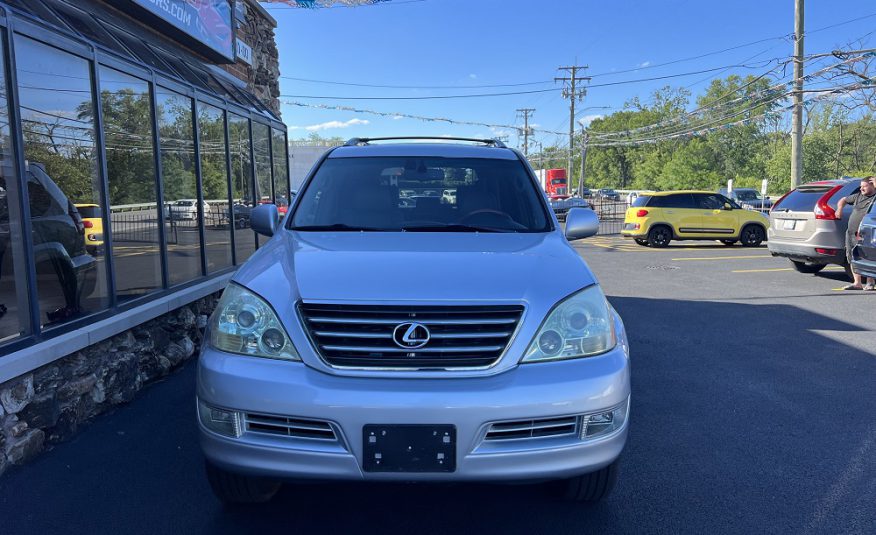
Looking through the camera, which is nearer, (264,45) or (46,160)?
(46,160)

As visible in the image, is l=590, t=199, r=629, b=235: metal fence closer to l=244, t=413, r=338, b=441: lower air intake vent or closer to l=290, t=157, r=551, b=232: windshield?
l=290, t=157, r=551, b=232: windshield

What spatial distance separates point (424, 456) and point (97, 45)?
426 centimetres

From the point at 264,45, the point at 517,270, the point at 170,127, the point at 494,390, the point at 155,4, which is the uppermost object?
the point at 264,45

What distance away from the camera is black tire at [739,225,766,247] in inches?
695

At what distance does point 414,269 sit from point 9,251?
9.79 feet

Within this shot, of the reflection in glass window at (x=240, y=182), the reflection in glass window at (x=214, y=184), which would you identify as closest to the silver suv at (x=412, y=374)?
the reflection in glass window at (x=214, y=184)

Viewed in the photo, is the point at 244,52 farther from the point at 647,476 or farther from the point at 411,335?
the point at 647,476

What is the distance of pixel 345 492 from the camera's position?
10.4ft

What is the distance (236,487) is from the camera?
2744 mm

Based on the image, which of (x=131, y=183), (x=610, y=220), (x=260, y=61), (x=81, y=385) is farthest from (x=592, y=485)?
(x=610, y=220)

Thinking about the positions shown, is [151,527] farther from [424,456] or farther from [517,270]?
[517,270]

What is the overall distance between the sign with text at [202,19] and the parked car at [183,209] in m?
1.99

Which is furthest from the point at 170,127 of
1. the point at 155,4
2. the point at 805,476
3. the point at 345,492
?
the point at 805,476

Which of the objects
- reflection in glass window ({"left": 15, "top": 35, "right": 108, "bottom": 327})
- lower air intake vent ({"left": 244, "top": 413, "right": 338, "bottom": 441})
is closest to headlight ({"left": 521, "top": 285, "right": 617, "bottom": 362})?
lower air intake vent ({"left": 244, "top": 413, "right": 338, "bottom": 441})
